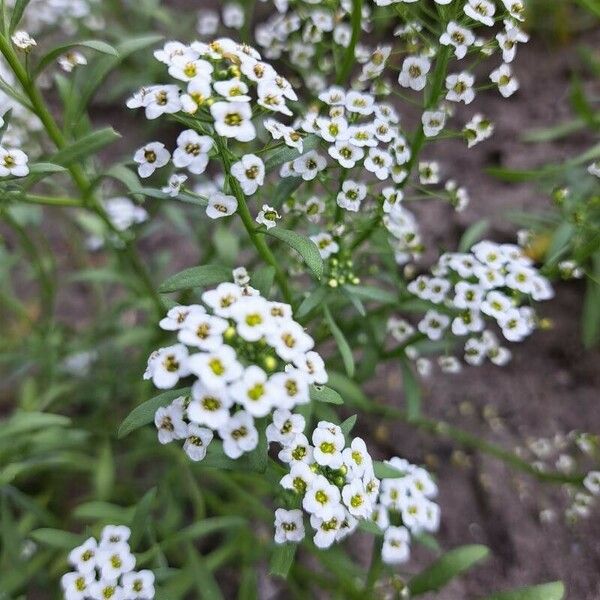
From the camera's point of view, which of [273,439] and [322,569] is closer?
[273,439]

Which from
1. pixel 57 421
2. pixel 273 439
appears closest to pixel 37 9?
pixel 57 421

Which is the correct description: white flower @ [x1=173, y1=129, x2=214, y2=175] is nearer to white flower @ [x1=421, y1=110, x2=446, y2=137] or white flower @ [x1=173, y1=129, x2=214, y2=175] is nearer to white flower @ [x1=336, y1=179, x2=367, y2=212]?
white flower @ [x1=336, y1=179, x2=367, y2=212]

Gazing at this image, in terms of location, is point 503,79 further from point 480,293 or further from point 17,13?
point 17,13

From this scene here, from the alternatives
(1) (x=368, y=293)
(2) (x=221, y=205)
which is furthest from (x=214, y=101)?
(1) (x=368, y=293)

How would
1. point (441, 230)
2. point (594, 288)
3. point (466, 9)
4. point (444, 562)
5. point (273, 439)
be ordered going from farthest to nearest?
point (441, 230), point (594, 288), point (444, 562), point (466, 9), point (273, 439)

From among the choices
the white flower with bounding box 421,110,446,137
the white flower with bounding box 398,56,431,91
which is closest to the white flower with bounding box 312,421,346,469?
the white flower with bounding box 421,110,446,137

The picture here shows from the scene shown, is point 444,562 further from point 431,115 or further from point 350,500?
point 431,115

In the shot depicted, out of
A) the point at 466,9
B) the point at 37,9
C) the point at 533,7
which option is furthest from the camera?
the point at 533,7
